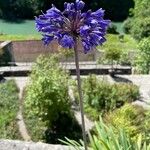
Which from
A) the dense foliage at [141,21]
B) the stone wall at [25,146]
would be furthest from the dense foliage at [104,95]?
the dense foliage at [141,21]

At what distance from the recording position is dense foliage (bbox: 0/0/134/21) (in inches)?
1828

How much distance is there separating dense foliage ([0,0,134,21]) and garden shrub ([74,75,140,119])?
94.9 feet

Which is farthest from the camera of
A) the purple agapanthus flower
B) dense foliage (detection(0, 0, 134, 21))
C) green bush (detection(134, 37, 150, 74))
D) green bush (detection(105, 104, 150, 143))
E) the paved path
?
dense foliage (detection(0, 0, 134, 21))

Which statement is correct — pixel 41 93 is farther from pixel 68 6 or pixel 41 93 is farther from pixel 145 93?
pixel 68 6

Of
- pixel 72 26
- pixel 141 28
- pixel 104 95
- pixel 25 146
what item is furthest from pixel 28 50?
pixel 72 26

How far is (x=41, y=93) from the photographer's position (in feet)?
50.6

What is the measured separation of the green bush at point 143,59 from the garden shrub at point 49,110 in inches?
283

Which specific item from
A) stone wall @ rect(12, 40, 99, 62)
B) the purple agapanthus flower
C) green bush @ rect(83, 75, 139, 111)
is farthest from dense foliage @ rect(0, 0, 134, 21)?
the purple agapanthus flower

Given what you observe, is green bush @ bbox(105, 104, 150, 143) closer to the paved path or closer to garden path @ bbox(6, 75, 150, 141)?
garden path @ bbox(6, 75, 150, 141)

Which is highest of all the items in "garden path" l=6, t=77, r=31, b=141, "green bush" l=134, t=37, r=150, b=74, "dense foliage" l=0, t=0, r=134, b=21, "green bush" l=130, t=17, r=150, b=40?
"dense foliage" l=0, t=0, r=134, b=21

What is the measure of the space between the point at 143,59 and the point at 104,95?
21.2 ft

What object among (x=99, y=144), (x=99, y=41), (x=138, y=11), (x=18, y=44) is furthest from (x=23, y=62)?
(x=99, y=41)

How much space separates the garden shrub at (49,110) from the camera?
15406 millimetres

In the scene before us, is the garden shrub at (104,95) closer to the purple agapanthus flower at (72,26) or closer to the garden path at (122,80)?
the garden path at (122,80)
